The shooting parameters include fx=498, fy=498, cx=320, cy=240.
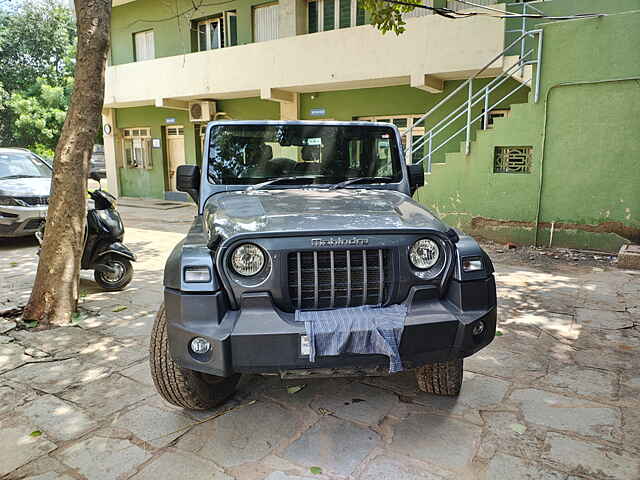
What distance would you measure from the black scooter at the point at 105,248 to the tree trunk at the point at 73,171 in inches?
40.4

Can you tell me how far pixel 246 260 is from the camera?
2.62m

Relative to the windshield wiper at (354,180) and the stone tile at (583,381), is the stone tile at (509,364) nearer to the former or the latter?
the stone tile at (583,381)

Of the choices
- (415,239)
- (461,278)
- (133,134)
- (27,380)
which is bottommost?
(27,380)

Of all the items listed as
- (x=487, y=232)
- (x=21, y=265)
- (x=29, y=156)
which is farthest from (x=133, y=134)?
(x=487, y=232)

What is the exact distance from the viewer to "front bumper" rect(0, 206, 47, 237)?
8.45 metres

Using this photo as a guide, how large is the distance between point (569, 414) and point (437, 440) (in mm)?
937

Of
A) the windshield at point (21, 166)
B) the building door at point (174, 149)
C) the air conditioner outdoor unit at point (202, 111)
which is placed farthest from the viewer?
the building door at point (174, 149)

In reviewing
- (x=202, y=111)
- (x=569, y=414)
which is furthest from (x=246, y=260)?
(x=202, y=111)

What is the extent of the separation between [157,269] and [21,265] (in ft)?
6.99

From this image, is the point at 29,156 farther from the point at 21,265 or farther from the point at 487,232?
the point at 487,232

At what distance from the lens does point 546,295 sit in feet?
19.0

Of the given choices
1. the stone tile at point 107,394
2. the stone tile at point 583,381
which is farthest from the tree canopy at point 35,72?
the stone tile at point 583,381

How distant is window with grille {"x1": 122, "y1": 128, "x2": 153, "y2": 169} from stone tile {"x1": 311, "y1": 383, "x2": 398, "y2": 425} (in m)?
15.7

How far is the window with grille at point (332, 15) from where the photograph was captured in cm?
1202
